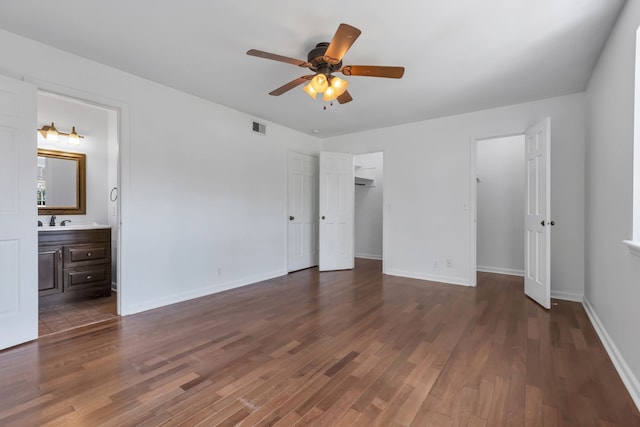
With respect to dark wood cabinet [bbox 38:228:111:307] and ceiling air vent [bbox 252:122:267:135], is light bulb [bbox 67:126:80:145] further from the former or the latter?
ceiling air vent [bbox 252:122:267:135]

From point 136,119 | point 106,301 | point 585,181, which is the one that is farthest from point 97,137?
point 585,181

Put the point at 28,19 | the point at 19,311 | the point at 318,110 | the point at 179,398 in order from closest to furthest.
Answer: the point at 179,398 < the point at 28,19 < the point at 19,311 < the point at 318,110

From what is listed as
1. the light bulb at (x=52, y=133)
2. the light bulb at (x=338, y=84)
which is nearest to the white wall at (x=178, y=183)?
the light bulb at (x=52, y=133)

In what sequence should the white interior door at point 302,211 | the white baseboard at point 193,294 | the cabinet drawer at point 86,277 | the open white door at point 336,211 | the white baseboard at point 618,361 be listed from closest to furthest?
the white baseboard at point 618,361
the white baseboard at point 193,294
the cabinet drawer at point 86,277
the white interior door at point 302,211
the open white door at point 336,211

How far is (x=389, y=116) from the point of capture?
445 centimetres

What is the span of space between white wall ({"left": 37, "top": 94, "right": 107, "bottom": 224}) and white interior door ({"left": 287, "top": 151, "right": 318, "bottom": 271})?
9.11 feet

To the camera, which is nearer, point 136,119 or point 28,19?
point 28,19

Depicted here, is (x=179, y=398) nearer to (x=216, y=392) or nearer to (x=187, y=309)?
(x=216, y=392)

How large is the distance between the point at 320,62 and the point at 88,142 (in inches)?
149

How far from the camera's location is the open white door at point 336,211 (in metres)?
5.33

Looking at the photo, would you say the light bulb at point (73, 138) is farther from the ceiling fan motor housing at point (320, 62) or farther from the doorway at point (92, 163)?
the ceiling fan motor housing at point (320, 62)

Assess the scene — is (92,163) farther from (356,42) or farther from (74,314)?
(356,42)

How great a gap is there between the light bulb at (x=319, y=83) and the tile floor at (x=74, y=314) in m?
3.02

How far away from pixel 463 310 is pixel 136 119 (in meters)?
4.07
